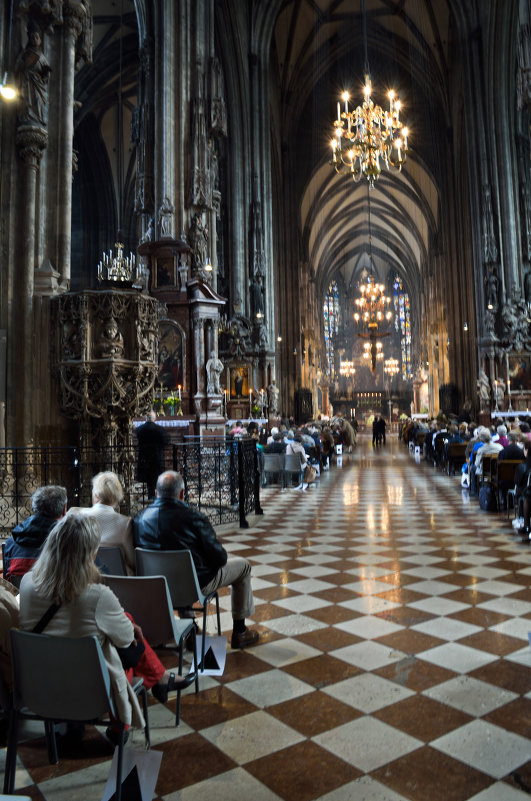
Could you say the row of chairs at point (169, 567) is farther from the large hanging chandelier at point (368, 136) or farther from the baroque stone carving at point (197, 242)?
the large hanging chandelier at point (368, 136)

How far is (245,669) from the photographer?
11.5ft

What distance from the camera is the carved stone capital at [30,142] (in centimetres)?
834

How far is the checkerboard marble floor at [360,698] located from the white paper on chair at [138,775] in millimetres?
86

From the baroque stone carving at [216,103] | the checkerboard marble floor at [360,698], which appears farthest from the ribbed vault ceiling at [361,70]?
the checkerboard marble floor at [360,698]

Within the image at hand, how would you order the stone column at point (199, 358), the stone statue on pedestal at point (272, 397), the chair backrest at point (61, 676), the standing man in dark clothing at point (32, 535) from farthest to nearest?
the stone statue on pedestal at point (272, 397)
the stone column at point (199, 358)
the standing man in dark clothing at point (32, 535)
the chair backrest at point (61, 676)

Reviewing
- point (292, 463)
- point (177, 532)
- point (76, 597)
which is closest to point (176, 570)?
point (177, 532)

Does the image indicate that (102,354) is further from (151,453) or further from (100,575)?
(100,575)

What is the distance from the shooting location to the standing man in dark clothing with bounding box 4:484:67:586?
313 cm

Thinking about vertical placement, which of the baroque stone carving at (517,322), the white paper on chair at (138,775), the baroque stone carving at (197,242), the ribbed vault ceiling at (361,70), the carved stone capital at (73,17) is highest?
the ribbed vault ceiling at (361,70)

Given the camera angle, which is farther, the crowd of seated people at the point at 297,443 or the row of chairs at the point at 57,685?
the crowd of seated people at the point at 297,443

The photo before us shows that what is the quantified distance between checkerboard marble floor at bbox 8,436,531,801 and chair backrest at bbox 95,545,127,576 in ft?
2.53

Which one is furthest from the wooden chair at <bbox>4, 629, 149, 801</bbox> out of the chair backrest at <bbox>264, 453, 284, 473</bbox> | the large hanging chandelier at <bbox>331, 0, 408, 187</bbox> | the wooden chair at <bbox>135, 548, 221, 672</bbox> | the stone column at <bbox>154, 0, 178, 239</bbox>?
the large hanging chandelier at <bbox>331, 0, 408, 187</bbox>

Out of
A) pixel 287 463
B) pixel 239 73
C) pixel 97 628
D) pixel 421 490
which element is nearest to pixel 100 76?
pixel 239 73

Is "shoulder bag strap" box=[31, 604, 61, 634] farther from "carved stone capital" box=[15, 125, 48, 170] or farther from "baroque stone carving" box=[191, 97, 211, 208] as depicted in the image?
"baroque stone carving" box=[191, 97, 211, 208]
